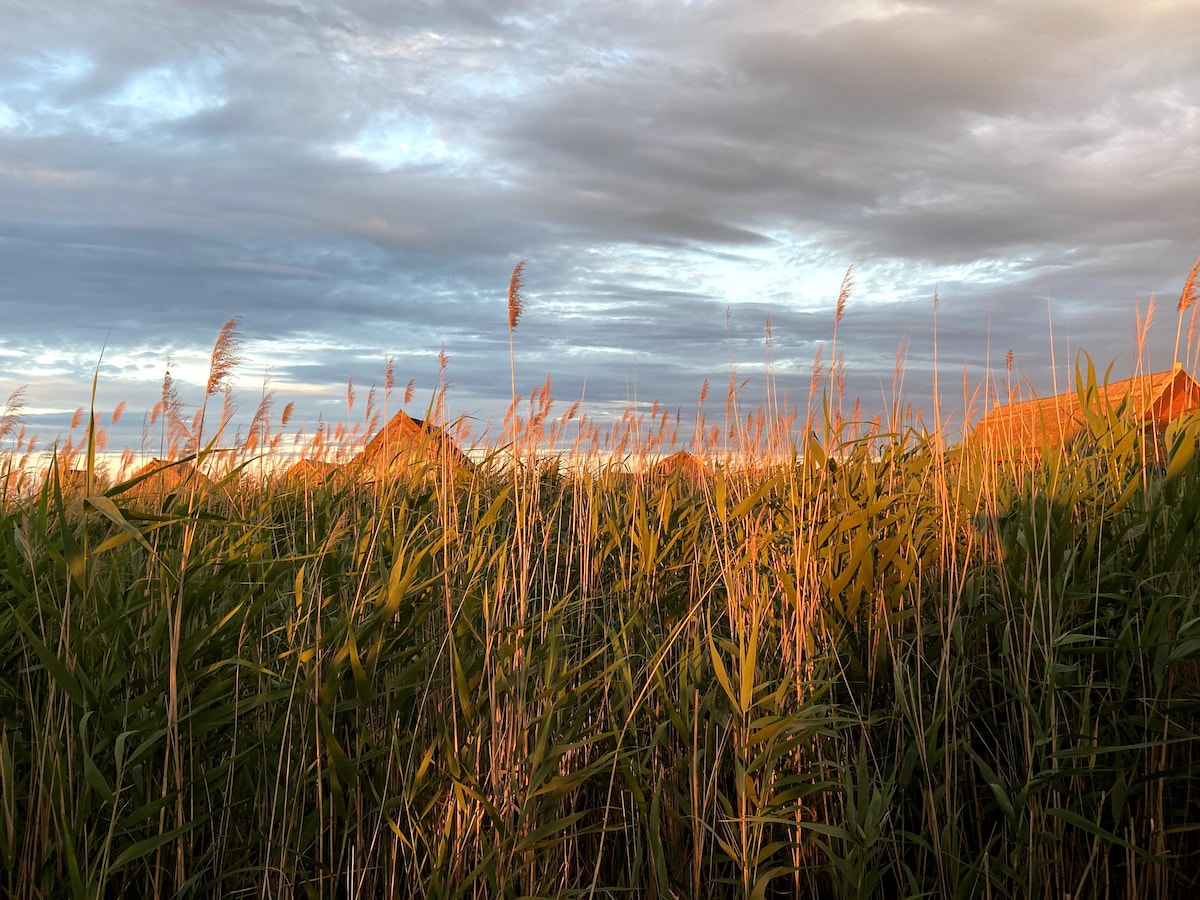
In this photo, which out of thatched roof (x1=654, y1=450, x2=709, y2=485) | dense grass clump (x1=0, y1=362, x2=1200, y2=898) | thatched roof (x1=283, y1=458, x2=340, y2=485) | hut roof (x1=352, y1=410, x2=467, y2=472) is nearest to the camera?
dense grass clump (x1=0, y1=362, x2=1200, y2=898)

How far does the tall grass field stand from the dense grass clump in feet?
0.05

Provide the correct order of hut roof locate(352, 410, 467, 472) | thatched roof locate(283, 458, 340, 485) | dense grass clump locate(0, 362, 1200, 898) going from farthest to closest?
thatched roof locate(283, 458, 340, 485) < hut roof locate(352, 410, 467, 472) < dense grass clump locate(0, 362, 1200, 898)

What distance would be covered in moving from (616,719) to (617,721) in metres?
0.07

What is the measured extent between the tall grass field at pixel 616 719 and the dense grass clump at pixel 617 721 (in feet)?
0.05

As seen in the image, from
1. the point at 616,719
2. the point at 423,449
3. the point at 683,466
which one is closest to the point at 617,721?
the point at 616,719

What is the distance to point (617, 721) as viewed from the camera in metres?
2.46

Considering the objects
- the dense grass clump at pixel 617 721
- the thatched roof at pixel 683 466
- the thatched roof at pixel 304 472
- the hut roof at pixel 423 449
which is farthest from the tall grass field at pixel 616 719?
the thatched roof at pixel 683 466

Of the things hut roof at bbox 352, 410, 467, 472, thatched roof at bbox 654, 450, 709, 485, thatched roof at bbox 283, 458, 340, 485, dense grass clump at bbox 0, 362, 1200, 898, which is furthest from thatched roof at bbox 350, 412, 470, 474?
thatched roof at bbox 654, 450, 709, 485

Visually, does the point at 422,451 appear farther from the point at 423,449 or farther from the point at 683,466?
the point at 683,466

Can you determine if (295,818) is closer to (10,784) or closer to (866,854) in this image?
(10,784)

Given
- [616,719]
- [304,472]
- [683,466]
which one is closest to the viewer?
[616,719]

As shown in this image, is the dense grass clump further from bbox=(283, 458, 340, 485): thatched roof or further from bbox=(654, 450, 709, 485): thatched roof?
bbox=(654, 450, 709, 485): thatched roof

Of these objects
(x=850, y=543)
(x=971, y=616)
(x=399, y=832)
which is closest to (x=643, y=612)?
(x=850, y=543)

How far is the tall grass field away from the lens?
2078 mm
